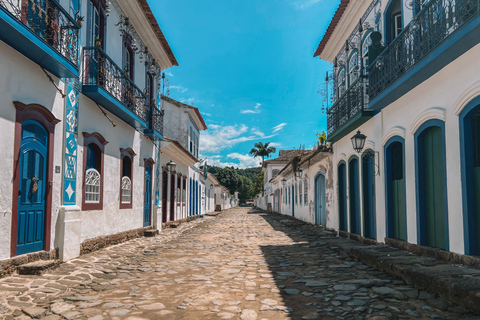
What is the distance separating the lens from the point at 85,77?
789 centimetres

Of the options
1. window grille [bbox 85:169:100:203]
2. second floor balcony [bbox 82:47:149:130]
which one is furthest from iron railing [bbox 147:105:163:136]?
window grille [bbox 85:169:100:203]

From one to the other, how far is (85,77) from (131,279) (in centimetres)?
449

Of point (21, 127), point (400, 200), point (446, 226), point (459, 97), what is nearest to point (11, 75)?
point (21, 127)

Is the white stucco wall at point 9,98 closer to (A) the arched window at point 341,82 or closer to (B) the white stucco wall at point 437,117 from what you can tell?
(B) the white stucco wall at point 437,117

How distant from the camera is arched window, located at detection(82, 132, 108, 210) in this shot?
26.3 ft

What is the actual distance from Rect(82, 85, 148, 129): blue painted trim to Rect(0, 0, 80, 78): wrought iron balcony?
846mm

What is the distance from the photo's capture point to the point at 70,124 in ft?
23.7

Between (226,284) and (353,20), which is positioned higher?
(353,20)

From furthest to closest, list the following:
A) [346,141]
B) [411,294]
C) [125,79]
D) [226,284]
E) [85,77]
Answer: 1. [346,141]
2. [125,79]
3. [85,77]
4. [226,284]
5. [411,294]

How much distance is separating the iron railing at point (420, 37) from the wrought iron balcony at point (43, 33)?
5950mm

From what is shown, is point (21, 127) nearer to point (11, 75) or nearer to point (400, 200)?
point (11, 75)

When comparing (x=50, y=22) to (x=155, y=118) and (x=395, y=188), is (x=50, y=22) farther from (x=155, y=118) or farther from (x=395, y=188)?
(x=395, y=188)

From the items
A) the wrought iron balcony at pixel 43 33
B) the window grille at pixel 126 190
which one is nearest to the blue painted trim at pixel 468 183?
the wrought iron balcony at pixel 43 33

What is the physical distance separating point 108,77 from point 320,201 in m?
10.3
